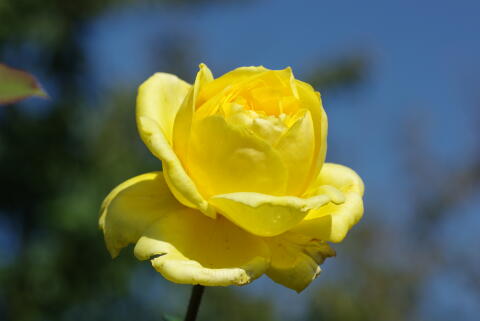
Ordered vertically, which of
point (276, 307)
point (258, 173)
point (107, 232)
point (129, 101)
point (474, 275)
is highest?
point (258, 173)

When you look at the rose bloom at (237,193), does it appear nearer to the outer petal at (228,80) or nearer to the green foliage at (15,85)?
the outer petal at (228,80)

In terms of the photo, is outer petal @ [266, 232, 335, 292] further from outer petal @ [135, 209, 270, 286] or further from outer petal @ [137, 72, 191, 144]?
outer petal @ [137, 72, 191, 144]

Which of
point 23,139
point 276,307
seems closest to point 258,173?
point 23,139

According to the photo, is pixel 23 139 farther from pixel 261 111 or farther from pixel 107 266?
pixel 261 111

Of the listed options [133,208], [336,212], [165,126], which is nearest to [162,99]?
[165,126]

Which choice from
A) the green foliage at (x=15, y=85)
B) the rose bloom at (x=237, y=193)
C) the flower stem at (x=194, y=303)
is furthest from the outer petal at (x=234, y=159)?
the green foliage at (x=15, y=85)

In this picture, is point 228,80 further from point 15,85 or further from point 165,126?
point 15,85
